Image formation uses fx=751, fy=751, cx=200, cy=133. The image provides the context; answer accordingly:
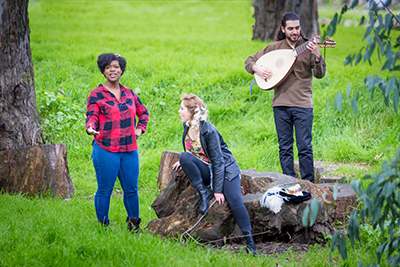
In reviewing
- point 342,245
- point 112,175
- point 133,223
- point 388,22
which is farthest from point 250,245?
point 388,22

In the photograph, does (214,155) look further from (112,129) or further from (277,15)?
(277,15)

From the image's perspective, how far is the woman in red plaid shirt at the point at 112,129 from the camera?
21.4ft

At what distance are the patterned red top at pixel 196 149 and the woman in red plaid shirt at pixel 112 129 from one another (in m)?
0.51

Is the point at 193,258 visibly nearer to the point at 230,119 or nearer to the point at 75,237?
the point at 75,237

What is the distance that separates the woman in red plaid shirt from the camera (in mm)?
6527

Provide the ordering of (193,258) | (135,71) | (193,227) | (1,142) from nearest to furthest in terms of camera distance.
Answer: (193,258) < (193,227) < (1,142) < (135,71)

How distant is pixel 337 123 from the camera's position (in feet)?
36.5

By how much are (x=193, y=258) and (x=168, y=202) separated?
1.17 meters

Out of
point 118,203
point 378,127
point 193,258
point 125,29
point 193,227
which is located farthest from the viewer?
point 125,29

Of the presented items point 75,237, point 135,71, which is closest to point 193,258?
point 75,237

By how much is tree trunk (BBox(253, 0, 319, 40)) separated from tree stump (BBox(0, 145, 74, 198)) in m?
8.98

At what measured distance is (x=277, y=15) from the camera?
17.0 meters

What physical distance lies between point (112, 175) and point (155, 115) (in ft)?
18.6

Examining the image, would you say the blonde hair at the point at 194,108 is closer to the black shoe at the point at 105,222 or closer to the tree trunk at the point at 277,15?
the black shoe at the point at 105,222
